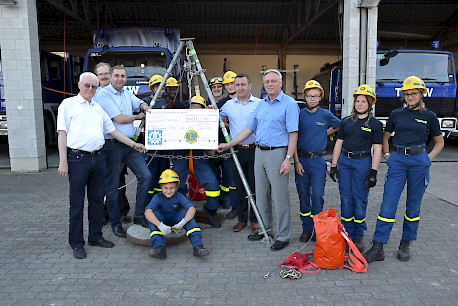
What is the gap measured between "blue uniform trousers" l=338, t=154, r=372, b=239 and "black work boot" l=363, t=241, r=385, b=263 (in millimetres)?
319

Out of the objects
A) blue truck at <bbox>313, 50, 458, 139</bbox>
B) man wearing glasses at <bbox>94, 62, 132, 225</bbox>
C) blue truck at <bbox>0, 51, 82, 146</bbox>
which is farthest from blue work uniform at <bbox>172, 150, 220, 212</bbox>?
blue truck at <bbox>0, 51, 82, 146</bbox>

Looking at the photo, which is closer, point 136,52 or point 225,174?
point 225,174

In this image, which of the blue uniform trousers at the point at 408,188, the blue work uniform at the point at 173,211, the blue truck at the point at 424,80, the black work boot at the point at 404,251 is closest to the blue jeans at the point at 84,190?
the blue work uniform at the point at 173,211

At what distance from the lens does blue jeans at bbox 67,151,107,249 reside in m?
4.27

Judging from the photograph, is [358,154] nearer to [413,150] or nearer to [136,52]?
[413,150]

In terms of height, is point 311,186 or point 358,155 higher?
point 358,155

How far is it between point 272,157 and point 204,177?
3.99ft

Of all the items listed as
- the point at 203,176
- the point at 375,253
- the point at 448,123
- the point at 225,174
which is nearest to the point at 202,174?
the point at 203,176

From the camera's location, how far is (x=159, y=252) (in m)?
4.30

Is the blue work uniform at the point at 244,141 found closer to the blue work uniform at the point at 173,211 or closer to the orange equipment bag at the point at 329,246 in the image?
the blue work uniform at the point at 173,211

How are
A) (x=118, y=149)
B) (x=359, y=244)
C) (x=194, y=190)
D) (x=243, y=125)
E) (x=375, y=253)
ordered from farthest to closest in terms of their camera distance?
(x=194, y=190) < (x=243, y=125) < (x=118, y=149) < (x=359, y=244) < (x=375, y=253)

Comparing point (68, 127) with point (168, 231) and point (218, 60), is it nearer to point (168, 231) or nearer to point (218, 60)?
point (168, 231)

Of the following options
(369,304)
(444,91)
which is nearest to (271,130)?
(369,304)

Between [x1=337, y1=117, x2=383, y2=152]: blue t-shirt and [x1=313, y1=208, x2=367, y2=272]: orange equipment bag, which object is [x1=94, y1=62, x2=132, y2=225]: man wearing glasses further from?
[x1=337, y1=117, x2=383, y2=152]: blue t-shirt
